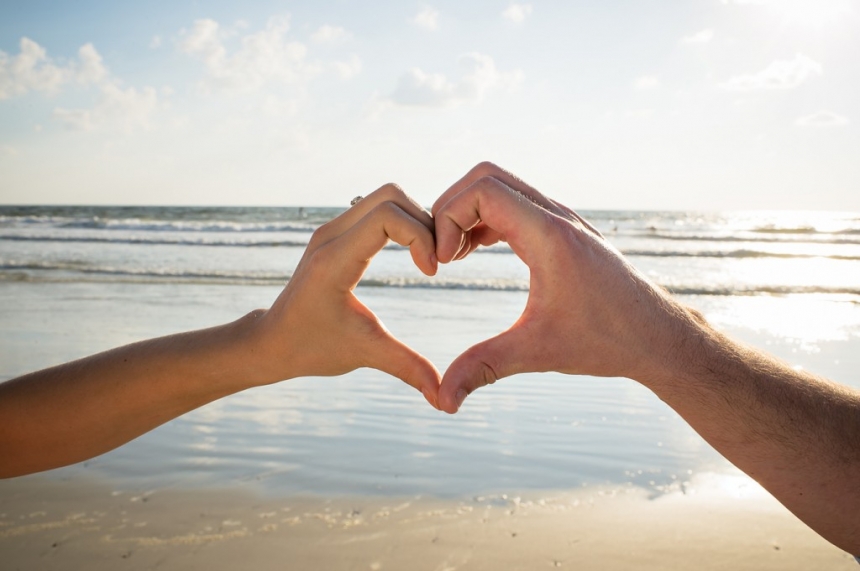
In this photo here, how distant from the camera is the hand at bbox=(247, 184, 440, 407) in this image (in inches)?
67.3

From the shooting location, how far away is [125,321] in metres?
7.97

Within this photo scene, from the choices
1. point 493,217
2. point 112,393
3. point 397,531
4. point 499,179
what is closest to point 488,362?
point 493,217

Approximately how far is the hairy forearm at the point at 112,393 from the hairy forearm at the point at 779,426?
3.85ft

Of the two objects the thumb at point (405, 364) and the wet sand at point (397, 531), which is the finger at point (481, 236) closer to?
the thumb at point (405, 364)

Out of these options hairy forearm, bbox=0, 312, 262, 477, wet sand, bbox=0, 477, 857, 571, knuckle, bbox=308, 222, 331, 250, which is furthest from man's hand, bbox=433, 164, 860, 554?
wet sand, bbox=0, 477, 857, 571

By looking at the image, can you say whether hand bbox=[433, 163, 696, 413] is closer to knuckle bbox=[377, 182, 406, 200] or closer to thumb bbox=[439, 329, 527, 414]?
thumb bbox=[439, 329, 527, 414]

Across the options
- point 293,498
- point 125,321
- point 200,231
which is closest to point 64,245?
point 200,231

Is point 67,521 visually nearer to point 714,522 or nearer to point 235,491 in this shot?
point 235,491

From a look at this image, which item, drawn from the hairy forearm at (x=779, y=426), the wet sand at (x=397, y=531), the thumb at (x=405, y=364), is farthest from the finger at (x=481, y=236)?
the wet sand at (x=397, y=531)

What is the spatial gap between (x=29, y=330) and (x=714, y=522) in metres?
7.16

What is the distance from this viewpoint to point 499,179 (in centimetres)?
180

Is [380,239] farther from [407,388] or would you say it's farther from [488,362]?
[407,388]

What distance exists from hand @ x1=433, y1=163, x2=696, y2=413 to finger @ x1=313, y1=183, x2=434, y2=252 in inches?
3.2

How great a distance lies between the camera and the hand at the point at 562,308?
62.6 inches
